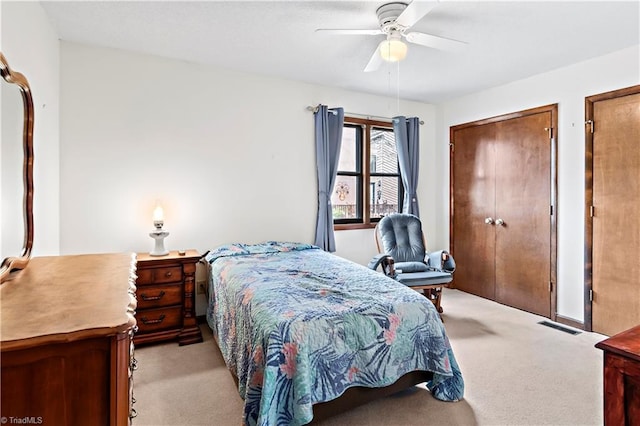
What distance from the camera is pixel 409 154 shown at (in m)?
4.65

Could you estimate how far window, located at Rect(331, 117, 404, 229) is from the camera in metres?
4.40

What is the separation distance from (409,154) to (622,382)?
12.6 feet

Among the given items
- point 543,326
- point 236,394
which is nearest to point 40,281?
point 236,394

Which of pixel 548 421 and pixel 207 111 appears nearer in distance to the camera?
pixel 548 421

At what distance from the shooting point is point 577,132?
339 cm

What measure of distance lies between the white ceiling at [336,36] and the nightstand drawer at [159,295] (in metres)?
2.08

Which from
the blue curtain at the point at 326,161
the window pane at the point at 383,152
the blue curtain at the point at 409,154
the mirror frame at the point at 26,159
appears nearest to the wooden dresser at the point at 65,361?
the mirror frame at the point at 26,159

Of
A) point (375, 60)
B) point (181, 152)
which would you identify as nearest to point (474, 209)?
point (375, 60)

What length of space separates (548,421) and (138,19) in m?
3.73

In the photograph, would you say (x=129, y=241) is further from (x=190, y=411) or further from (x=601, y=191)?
(x=601, y=191)

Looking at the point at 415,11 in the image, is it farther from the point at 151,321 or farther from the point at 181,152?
the point at 151,321

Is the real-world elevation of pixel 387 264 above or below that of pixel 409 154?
below

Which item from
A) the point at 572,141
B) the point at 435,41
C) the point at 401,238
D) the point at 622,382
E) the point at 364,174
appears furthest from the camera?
the point at 364,174

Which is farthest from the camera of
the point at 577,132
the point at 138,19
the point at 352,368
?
the point at 577,132
